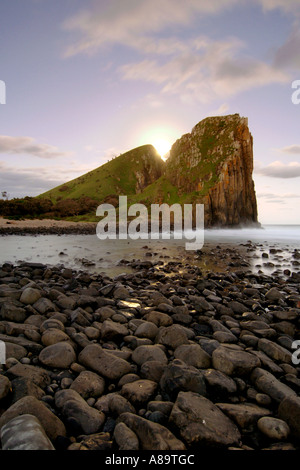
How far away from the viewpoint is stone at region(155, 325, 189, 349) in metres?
4.73

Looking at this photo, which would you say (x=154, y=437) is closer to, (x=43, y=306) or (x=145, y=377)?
(x=145, y=377)

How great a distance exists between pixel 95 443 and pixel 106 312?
362 cm

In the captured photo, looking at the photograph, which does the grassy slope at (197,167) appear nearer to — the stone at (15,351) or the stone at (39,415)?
the stone at (15,351)

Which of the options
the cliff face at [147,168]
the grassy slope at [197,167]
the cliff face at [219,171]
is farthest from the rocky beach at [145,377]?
the cliff face at [147,168]

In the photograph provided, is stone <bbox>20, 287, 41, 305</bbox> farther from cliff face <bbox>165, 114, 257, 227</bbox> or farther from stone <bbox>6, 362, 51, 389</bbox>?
cliff face <bbox>165, 114, 257, 227</bbox>

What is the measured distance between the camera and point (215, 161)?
80.5m

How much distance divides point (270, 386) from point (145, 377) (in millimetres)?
1783

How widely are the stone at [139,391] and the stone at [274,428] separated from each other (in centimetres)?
135

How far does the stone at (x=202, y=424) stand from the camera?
2.64 m

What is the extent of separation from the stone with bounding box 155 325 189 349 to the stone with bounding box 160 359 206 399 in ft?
3.64

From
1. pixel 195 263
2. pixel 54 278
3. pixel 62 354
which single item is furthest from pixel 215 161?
pixel 62 354

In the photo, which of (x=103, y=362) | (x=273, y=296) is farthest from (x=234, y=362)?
(x=273, y=296)

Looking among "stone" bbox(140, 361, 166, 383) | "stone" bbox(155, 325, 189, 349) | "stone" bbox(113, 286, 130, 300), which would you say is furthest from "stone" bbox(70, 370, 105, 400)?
"stone" bbox(113, 286, 130, 300)
